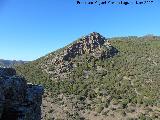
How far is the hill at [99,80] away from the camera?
196 feet

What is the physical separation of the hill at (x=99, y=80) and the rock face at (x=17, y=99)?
39946 mm

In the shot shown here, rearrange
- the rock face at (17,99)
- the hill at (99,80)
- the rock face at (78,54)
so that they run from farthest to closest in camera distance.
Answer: the rock face at (78,54)
the hill at (99,80)
the rock face at (17,99)

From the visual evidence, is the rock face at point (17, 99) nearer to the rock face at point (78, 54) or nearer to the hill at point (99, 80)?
the hill at point (99, 80)

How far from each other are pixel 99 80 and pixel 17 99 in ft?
198

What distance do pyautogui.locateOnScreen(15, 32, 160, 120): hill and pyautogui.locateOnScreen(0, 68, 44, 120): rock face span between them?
39946 mm

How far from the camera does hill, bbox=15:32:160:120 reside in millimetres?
59844

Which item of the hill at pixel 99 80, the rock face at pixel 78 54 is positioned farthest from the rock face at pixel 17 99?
the rock face at pixel 78 54

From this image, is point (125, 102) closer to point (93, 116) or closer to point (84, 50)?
point (93, 116)

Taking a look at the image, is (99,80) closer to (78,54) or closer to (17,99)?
(78,54)

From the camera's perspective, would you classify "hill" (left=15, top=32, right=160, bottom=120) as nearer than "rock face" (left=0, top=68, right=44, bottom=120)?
No

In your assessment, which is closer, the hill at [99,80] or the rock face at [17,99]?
the rock face at [17,99]

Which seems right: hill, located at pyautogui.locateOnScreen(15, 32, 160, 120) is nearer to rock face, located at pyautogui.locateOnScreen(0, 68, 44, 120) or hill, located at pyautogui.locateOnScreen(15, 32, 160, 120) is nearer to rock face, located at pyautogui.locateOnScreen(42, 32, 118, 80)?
rock face, located at pyautogui.locateOnScreen(42, 32, 118, 80)

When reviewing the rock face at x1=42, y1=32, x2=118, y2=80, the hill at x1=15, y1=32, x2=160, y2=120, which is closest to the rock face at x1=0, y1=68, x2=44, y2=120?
the hill at x1=15, y1=32, x2=160, y2=120

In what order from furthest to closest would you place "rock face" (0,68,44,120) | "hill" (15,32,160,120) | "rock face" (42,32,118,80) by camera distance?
"rock face" (42,32,118,80), "hill" (15,32,160,120), "rock face" (0,68,44,120)
